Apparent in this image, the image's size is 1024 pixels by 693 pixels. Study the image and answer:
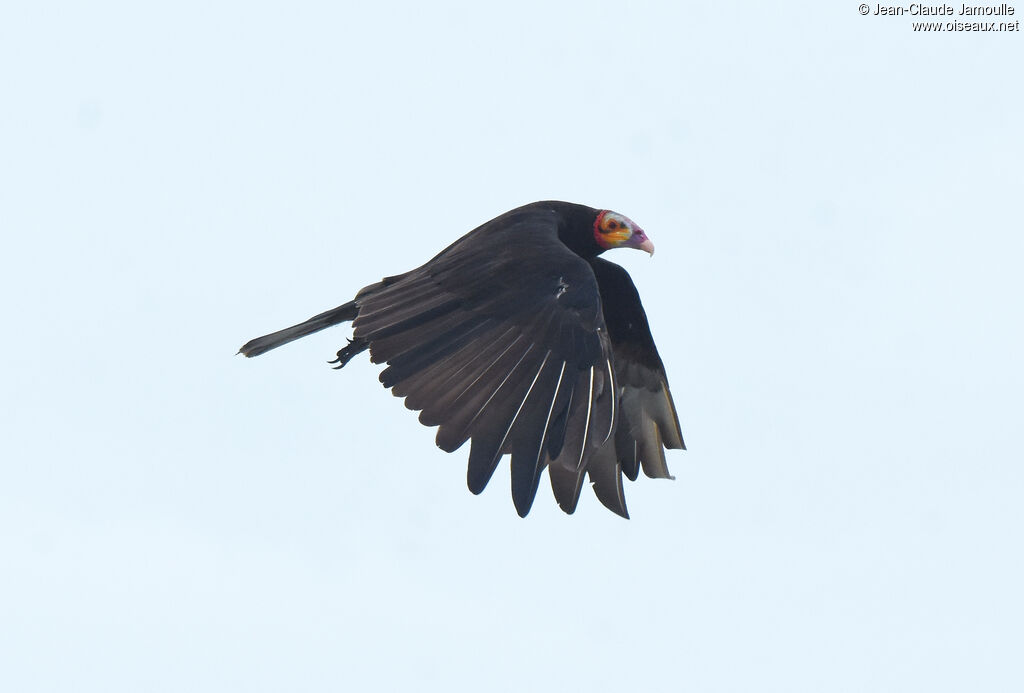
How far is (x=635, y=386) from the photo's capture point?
898 cm

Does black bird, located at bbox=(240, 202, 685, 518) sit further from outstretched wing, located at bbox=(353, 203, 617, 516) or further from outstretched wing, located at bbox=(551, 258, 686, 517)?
outstretched wing, located at bbox=(551, 258, 686, 517)

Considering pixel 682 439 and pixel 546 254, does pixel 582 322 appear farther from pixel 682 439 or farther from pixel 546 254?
pixel 682 439

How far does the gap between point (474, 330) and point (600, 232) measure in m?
2.28

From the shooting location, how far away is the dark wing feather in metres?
8.72

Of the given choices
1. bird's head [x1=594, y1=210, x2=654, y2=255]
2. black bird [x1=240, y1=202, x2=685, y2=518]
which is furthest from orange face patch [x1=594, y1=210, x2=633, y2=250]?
black bird [x1=240, y1=202, x2=685, y2=518]

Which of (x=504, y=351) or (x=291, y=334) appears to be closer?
(x=504, y=351)

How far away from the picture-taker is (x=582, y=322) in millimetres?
6801

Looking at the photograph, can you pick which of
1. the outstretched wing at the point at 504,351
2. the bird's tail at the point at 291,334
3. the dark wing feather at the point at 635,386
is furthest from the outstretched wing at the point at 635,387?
the bird's tail at the point at 291,334

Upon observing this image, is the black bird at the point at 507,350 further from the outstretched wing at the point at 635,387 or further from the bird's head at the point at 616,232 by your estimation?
the bird's head at the point at 616,232

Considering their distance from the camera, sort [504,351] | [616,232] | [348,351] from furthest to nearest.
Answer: [616,232], [348,351], [504,351]

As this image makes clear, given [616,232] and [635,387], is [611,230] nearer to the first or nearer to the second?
[616,232]

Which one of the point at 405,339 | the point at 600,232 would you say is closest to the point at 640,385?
the point at 600,232

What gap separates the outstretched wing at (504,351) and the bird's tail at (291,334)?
705 millimetres

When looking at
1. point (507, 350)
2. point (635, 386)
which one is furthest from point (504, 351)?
point (635, 386)
